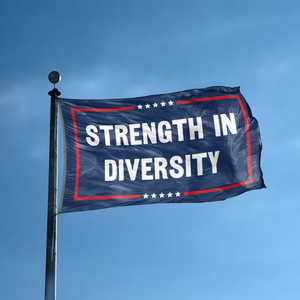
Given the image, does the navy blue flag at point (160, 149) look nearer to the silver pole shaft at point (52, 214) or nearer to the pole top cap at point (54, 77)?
Result: the pole top cap at point (54, 77)

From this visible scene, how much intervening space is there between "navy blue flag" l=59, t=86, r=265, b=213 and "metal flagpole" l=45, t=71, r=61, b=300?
0.85m

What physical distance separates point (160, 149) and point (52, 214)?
4.24 m

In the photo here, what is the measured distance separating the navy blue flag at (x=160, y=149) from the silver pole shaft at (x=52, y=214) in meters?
0.88

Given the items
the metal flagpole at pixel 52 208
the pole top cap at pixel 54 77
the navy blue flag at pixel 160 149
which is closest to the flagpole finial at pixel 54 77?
the pole top cap at pixel 54 77

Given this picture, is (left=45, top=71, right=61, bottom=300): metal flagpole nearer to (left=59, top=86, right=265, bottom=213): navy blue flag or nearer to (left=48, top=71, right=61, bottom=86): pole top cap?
(left=48, top=71, right=61, bottom=86): pole top cap

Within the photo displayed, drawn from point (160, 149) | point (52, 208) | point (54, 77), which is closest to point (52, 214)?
point (52, 208)

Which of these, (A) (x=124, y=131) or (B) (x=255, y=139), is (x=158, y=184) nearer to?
(A) (x=124, y=131)

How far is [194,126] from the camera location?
48.8ft

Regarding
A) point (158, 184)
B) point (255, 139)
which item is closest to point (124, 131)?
point (158, 184)

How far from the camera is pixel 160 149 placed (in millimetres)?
14477

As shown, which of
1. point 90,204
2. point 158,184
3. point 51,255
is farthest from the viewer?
point 158,184

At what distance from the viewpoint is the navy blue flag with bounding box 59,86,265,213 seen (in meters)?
13.5

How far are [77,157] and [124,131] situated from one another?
181 cm

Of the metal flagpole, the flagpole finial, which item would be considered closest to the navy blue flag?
the flagpole finial
